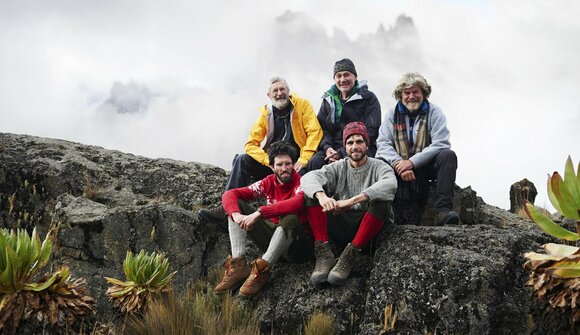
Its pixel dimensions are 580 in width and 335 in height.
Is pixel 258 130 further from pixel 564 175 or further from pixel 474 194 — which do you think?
pixel 564 175

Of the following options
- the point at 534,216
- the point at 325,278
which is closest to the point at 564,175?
the point at 534,216

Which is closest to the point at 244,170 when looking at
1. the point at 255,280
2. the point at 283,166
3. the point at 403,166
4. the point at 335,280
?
the point at 283,166

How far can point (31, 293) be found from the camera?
4.67m

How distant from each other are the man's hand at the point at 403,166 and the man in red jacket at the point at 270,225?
1210mm

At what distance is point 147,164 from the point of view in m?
10.1

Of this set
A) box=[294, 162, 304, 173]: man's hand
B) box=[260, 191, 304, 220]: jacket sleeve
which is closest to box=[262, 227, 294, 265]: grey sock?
box=[260, 191, 304, 220]: jacket sleeve

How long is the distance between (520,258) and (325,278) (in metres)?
1.94

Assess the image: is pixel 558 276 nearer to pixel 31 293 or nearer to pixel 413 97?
pixel 413 97

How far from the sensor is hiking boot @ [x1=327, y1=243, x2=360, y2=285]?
5.90 metres

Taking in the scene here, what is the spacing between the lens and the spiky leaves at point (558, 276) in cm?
401

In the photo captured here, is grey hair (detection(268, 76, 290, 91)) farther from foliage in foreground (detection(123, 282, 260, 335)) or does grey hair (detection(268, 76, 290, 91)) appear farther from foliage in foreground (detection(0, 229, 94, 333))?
foliage in foreground (detection(0, 229, 94, 333))

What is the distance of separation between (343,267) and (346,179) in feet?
3.34

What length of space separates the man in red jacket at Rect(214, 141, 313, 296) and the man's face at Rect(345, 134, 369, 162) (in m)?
0.67

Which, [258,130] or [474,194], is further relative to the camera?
[474,194]
